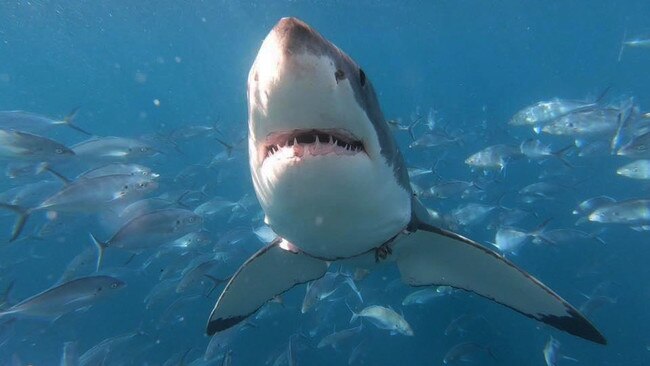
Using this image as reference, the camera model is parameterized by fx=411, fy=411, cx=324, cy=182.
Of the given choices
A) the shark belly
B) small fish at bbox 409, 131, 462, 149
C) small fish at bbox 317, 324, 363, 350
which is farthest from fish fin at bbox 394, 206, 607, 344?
small fish at bbox 409, 131, 462, 149

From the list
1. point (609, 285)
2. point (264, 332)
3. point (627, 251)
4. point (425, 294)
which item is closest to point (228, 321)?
point (425, 294)

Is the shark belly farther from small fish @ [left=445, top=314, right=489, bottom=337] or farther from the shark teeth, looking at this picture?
small fish @ [left=445, top=314, right=489, bottom=337]

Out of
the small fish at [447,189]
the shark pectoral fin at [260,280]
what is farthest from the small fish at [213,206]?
the shark pectoral fin at [260,280]

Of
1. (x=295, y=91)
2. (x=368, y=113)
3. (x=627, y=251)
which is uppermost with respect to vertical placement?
(x=295, y=91)

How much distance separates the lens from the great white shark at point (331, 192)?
5.68 feet

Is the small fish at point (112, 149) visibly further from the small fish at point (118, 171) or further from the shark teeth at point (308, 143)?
the shark teeth at point (308, 143)

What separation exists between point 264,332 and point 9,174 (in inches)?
357

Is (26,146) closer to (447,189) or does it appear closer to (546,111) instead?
(447,189)

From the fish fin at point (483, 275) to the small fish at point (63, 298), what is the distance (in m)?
5.32

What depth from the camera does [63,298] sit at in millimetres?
6445

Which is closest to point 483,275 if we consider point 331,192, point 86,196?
point 331,192

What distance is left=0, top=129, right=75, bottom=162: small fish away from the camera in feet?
23.7

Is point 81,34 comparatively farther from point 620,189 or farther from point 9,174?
point 620,189

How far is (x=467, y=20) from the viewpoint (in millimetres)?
50844
